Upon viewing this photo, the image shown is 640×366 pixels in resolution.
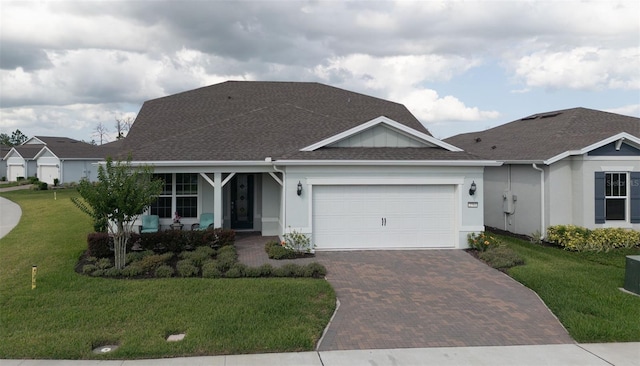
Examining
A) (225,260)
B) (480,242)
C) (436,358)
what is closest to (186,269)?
(225,260)

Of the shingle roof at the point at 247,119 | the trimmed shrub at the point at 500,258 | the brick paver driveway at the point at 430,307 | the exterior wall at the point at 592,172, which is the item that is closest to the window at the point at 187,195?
the shingle roof at the point at 247,119

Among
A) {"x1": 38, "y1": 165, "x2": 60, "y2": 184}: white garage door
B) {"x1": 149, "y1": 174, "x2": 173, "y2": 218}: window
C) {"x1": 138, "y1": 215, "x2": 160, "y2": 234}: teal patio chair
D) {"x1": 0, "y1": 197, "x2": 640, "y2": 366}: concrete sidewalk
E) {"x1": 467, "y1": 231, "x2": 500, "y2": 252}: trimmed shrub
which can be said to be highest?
{"x1": 38, "y1": 165, "x2": 60, "y2": 184}: white garage door

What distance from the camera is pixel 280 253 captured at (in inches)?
498

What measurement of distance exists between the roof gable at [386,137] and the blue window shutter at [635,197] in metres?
6.32

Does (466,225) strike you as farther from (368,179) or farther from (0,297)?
(0,297)

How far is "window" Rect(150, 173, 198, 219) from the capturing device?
1573 centimetres

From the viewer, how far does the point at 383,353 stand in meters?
6.68

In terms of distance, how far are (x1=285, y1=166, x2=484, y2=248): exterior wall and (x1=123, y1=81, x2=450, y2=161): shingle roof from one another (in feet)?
3.30

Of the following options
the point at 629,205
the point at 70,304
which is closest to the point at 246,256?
the point at 70,304

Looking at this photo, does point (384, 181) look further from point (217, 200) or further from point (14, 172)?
point (14, 172)

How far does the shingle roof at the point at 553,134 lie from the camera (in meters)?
16.0

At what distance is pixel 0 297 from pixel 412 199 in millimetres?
10898

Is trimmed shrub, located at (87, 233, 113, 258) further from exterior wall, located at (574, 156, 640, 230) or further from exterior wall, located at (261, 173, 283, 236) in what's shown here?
exterior wall, located at (574, 156, 640, 230)

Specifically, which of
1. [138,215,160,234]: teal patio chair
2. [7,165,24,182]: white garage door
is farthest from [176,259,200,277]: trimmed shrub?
[7,165,24,182]: white garage door
